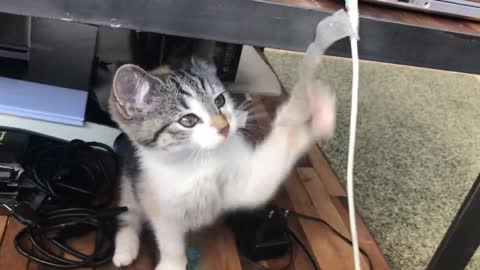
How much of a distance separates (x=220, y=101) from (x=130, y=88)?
0.58ft

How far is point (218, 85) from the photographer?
93 cm

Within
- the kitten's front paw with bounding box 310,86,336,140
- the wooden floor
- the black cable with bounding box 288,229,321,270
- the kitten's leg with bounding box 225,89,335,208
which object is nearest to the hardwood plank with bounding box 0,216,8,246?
the wooden floor

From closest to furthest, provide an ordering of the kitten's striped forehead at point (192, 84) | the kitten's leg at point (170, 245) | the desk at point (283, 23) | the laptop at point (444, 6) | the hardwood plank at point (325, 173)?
the desk at point (283, 23) < the laptop at point (444, 6) < the kitten's striped forehead at point (192, 84) < the kitten's leg at point (170, 245) < the hardwood plank at point (325, 173)

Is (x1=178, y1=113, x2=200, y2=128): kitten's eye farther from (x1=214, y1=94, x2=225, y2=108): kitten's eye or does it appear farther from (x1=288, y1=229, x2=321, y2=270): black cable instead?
(x1=288, y1=229, x2=321, y2=270): black cable

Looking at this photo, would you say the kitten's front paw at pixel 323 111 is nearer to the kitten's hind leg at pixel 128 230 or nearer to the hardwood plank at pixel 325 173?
the kitten's hind leg at pixel 128 230

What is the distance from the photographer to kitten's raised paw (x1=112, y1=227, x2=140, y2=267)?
1.04 meters

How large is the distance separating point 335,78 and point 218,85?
108cm

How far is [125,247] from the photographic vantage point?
3.47 ft

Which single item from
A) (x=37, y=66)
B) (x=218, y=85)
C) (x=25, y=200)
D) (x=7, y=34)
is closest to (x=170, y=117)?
(x=218, y=85)

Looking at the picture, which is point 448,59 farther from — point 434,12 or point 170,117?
point 170,117

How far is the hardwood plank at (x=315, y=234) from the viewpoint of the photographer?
115cm

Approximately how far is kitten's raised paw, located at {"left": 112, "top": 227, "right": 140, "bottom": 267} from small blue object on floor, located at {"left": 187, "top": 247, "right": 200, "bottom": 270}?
11cm

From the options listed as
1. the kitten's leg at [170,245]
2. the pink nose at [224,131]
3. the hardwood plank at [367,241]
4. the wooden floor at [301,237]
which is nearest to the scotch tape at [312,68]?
the pink nose at [224,131]

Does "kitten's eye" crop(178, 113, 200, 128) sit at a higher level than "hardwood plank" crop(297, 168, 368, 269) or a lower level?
higher
